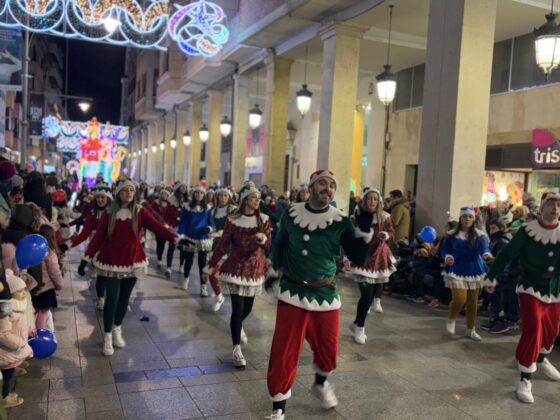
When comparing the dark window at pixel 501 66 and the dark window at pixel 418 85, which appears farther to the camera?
the dark window at pixel 418 85

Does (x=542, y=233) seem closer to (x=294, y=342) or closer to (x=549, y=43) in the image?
(x=294, y=342)

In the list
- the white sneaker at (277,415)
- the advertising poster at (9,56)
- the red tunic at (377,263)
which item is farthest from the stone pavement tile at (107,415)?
the advertising poster at (9,56)

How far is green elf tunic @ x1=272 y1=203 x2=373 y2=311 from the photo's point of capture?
4172 mm

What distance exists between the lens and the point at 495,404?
4805 millimetres

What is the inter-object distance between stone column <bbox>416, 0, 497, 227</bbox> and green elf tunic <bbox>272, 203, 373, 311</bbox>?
544 centimetres

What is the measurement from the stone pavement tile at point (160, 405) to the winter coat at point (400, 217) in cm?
605

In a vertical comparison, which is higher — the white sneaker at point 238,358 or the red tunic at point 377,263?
the red tunic at point 377,263

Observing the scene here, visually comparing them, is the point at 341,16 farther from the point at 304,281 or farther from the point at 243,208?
the point at 304,281

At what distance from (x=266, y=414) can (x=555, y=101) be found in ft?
→ 39.4

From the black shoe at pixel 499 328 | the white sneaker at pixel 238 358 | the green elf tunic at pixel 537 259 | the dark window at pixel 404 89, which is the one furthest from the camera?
the dark window at pixel 404 89

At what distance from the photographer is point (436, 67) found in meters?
9.49

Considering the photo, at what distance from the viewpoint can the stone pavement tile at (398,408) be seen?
4406mm

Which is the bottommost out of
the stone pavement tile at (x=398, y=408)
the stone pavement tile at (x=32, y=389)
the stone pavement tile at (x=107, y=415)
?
the stone pavement tile at (x=32, y=389)

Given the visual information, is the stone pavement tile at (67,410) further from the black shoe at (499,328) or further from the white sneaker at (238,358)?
the black shoe at (499,328)
